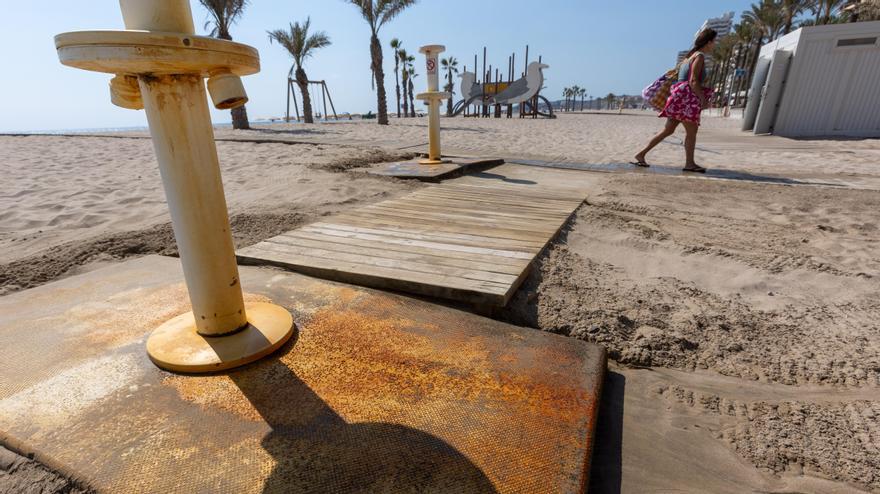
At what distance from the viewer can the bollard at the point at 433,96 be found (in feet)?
16.8

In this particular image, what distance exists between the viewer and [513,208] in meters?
3.40

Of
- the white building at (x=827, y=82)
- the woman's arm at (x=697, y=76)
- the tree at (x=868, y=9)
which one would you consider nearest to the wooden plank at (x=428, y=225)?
the woman's arm at (x=697, y=76)

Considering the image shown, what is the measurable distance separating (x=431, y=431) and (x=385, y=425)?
5.0 inches

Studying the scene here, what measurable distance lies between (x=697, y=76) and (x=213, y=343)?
582 cm

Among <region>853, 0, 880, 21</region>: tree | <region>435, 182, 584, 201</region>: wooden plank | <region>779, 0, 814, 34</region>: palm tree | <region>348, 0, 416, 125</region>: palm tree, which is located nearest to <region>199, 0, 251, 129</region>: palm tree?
<region>348, 0, 416, 125</region>: palm tree

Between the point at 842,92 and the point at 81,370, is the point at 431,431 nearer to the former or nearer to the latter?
the point at 81,370

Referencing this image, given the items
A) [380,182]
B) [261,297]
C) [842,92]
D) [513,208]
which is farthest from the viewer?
[842,92]

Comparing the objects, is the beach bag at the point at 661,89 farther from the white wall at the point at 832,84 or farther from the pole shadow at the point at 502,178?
the white wall at the point at 832,84

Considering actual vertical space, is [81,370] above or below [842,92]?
below

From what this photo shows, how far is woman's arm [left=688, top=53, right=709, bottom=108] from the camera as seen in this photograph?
500 centimetres

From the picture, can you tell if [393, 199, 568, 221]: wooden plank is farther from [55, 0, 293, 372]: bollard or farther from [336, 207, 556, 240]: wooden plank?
[55, 0, 293, 372]: bollard

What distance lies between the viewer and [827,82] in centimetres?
1048

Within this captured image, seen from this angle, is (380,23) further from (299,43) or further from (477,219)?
(477,219)

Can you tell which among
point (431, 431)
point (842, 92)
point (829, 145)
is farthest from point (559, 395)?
point (842, 92)
